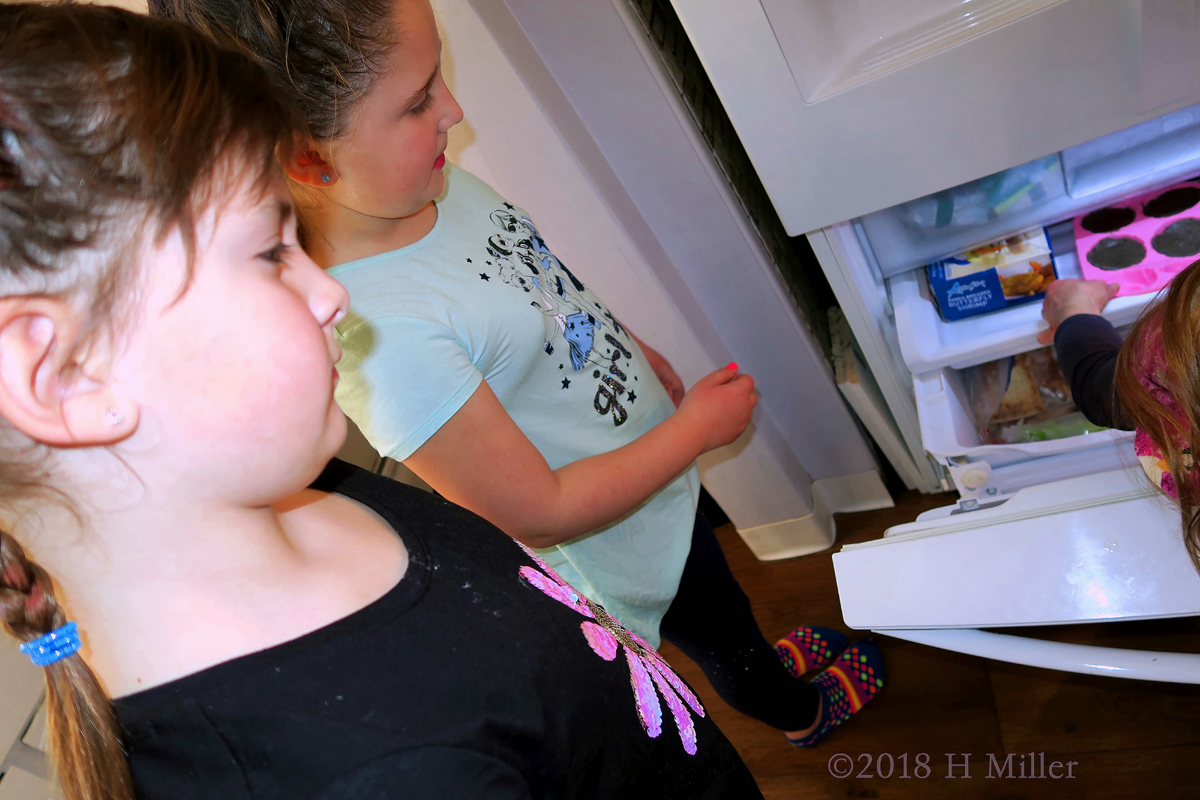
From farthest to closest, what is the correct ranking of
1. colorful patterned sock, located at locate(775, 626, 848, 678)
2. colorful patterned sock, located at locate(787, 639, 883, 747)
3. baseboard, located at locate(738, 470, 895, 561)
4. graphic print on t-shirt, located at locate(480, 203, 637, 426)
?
baseboard, located at locate(738, 470, 895, 561) → colorful patterned sock, located at locate(775, 626, 848, 678) → colorful patterned sock, located at locate(787, 639, 883, 747) → graphic print on t-shirt, located at locate(480, 203, 637, 426)

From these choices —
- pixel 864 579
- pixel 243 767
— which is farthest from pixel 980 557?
pixel 243 767

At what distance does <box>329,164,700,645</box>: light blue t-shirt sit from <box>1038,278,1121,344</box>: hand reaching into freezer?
1.52ft

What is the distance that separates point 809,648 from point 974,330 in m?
0.71

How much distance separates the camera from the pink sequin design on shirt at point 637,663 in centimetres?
55

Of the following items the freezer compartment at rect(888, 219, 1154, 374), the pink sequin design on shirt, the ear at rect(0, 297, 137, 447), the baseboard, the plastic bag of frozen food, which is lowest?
Result: the baseboard

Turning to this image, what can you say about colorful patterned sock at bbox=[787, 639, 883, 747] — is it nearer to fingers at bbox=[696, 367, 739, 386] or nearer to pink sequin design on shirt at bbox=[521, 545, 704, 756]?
fingers at bbox=[696, 367, 739, 386]

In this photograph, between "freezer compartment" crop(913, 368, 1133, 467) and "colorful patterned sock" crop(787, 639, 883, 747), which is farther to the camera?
"colorful patterned sock" crop(787, 639, 883, 747)

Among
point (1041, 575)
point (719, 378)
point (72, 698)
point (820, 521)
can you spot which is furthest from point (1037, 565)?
point (820, 521)

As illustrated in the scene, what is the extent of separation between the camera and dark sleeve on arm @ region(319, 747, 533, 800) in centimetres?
38

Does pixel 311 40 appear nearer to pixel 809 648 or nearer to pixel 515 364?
pixel 515 364

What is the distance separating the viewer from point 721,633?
1.02 metres

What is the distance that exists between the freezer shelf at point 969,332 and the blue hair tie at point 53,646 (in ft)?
2.91

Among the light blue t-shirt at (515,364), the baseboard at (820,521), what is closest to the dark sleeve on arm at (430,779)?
the light blue t-shirt at (515,364)

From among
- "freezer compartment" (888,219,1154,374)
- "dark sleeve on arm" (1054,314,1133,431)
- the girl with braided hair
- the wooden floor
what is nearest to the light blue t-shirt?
the girl with braided hair
